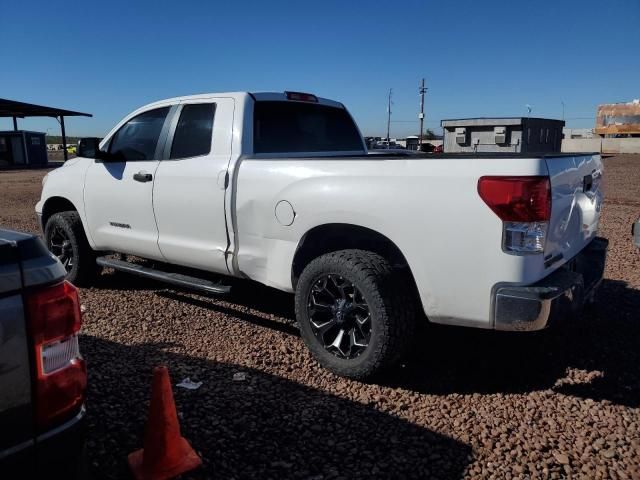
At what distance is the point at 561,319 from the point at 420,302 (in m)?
0.85

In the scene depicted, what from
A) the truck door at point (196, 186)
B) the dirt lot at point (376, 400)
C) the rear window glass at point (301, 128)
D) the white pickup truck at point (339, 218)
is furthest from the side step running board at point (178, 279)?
the rear window glass at point (301, 128)

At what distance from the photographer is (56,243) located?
596 centimetres

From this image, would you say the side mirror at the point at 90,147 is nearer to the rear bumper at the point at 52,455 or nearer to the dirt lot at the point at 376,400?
the dirt lot at the point at 376,400

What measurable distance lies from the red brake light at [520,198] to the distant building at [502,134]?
26.5 metres

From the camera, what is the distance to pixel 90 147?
529 centimetres

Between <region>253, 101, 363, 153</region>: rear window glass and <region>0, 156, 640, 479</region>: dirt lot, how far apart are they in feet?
5.11

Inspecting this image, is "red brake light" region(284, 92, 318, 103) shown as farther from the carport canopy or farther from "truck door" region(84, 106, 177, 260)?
the carport canopy

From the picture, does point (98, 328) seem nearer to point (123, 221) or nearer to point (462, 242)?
point (123, 221)

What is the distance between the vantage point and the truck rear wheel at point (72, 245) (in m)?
5.66

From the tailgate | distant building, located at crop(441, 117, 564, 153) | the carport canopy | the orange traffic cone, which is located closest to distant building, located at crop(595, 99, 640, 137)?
distant building, located at crop(441, 117, 564, 153)

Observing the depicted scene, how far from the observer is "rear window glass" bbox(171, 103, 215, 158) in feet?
15.0

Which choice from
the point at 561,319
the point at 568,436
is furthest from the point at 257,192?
the point at 568,436

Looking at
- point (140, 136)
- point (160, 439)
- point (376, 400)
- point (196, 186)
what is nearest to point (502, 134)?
point (140, 136)

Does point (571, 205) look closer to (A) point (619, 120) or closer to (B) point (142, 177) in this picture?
(B) point (142, 177)
